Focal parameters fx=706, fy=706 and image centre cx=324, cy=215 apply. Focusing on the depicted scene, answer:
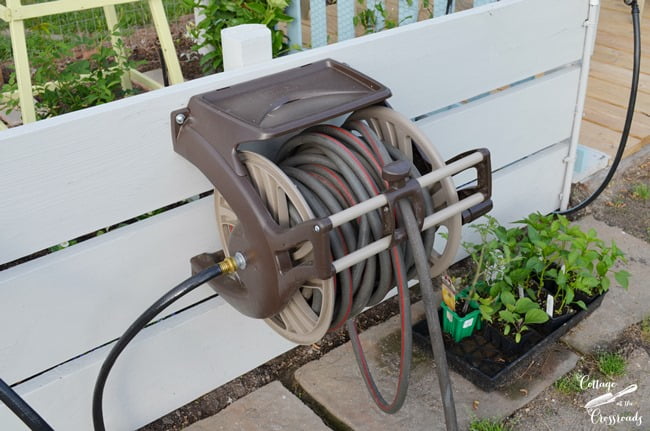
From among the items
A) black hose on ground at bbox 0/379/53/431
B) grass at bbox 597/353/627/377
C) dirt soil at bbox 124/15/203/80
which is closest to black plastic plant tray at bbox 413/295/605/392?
grass at bbox 597/353/627/377

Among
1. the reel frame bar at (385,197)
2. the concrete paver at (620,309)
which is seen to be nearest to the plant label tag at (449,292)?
the concrete paver at (620,309)

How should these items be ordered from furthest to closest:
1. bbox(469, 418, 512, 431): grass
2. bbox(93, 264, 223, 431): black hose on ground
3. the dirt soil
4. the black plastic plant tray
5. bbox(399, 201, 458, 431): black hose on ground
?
the dirt soil → the black plastic plant tray → bbox(469, 418, 512, 431): grass → bbox(93, 264, 223, 431): black hose on ground → bbox(399, 201, 458, 431): black hose on ground

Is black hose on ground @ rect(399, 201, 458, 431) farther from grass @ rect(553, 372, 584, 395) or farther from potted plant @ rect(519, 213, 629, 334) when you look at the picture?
potted plant @ rect(519, 213, 629, 334)

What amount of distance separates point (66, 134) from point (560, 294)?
1.50m

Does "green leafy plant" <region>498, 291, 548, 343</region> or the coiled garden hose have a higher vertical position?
the coiled garden hose

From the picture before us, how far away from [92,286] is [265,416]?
0.60 metres

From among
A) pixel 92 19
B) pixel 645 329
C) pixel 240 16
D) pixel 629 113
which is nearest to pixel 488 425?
pixel 645 329

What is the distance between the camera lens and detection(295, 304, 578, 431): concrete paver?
188 cm

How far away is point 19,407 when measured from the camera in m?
1.23

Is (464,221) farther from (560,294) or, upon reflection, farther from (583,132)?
(583,132)

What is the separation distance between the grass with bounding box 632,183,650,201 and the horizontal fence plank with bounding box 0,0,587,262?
1.19 meters

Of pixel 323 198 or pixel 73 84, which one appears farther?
pixel 73 84

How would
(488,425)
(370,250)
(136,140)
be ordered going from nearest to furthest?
1. (370,250)
2. (136,140)
3. (488,425)

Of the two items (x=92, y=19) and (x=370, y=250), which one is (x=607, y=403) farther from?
(x=92, y=19)
